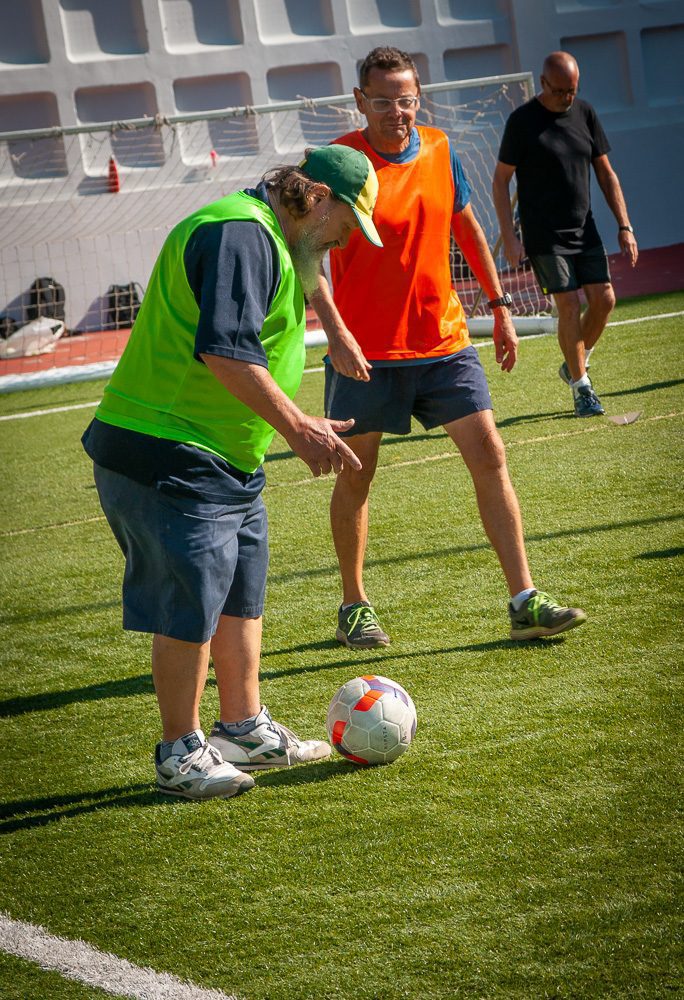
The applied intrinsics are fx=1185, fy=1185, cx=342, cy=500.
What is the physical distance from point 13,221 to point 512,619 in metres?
18.8

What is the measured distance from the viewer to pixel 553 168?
826cm

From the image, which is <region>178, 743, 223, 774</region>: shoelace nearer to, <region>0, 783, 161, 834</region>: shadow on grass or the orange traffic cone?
<region>0, 783, 161, 834</region>: shadow on grass

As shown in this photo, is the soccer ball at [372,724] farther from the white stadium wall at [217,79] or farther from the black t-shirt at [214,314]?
the white stadium wall at [217,79]

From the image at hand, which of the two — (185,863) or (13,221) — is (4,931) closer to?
(185,863)

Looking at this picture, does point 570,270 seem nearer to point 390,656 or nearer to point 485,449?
point 485,449

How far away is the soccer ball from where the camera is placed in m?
3.45

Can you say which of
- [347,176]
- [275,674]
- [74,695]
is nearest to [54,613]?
[74,695]

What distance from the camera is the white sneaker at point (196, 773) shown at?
11.1 feet

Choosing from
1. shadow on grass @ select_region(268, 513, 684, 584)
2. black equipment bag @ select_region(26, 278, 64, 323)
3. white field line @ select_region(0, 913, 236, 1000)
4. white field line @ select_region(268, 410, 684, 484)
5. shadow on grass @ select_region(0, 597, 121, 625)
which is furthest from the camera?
black equipment bag @ select_region(26, 278, 64, 323)

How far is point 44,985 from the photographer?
252 cm

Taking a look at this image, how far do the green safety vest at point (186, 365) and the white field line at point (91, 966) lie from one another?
50.4 inches

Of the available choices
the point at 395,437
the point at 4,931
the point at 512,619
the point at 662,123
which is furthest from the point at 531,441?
the point at 662,123

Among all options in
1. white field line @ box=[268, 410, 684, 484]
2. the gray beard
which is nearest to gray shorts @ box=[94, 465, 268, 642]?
the gray beard

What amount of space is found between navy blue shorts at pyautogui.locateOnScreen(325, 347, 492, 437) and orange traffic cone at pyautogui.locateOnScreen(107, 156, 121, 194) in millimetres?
18437
